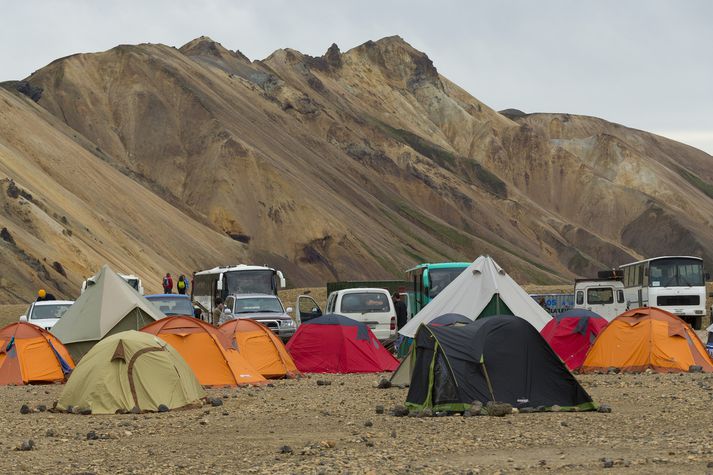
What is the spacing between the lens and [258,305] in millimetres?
29484

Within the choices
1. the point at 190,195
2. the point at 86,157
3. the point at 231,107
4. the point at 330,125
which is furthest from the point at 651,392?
the point at 330,125

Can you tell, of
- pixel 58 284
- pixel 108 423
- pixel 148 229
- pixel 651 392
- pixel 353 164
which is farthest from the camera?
pixel 353 164

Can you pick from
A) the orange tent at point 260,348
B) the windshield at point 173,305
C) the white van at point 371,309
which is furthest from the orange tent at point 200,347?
the windshield at point 173,305

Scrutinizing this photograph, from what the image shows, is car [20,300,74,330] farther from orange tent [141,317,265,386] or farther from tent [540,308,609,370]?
tent [540,308,609,370]

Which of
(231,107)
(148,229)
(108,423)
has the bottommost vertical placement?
(108,423)

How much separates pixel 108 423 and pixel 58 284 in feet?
117

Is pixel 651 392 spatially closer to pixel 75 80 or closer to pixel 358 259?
pixel 358 259

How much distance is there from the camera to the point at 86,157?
71875 mm

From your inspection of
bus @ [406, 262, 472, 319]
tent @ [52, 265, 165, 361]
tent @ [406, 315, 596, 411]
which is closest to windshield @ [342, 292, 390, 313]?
bus @ [406, 262, 472, 319]

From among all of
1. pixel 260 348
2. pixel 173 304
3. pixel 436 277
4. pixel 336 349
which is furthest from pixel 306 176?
pixel 260 348

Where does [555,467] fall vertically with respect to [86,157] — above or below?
below

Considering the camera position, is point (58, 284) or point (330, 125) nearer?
point (58, 284)

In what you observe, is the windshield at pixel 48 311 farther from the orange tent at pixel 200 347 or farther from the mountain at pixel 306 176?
the mountain at pixel 306 176

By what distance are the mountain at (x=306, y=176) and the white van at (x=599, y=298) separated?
74.5ft
